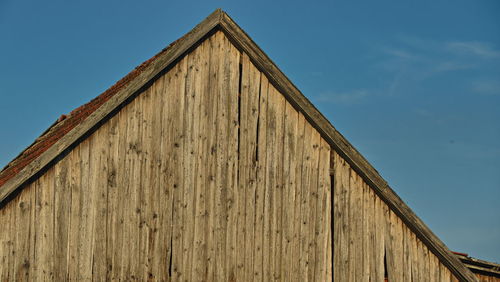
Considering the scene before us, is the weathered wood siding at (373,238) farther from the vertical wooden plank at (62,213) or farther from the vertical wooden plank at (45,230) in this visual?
the vertical wooden plank at (45,230)

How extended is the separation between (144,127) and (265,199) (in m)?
1.95

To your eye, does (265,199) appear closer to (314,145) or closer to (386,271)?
(314,145)

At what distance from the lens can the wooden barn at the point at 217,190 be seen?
10.1 meters

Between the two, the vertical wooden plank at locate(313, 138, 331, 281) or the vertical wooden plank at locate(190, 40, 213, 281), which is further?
the vertical wooden plank at locate(313, 138, 331, 281)

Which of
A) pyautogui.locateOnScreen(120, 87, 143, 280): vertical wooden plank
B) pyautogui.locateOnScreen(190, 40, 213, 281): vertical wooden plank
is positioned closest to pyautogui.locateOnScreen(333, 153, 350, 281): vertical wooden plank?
pyautogui.locateOnScreen(190, 40, 213, 281): vertical wooden plank

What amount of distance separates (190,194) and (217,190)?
377 millimetres

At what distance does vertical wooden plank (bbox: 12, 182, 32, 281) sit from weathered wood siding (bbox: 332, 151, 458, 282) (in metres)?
4.18

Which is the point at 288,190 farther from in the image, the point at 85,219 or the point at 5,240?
the point at 5,240

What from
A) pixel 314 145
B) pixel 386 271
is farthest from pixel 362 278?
pixel 314 145

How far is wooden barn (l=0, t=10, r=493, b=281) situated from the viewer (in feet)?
33.0

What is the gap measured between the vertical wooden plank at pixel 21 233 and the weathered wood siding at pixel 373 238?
4.18 m

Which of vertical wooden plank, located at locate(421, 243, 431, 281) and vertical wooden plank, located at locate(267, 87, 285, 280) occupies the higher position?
vertical wooden plank, located at locate(267, 87, 285, 280)

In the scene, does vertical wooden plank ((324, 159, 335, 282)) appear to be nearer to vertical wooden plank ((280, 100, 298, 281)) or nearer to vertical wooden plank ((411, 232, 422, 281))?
vertical wooden plank ((280, 100, 298, 281))

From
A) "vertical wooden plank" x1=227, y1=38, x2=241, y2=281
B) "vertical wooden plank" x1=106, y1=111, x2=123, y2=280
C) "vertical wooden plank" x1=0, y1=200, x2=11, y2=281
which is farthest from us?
"vertical wooden plank" x1=227, y1=38, x2=241, y2=281
